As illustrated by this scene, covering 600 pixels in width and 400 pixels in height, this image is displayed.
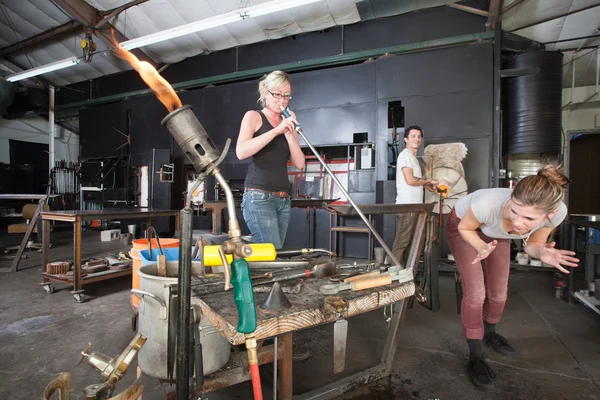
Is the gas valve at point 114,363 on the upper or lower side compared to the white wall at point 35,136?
lower

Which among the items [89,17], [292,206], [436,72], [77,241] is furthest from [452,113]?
[89,17]

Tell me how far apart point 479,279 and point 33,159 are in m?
10.9

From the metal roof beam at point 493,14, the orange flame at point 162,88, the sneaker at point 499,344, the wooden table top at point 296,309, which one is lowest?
the sneaker at point 499,344

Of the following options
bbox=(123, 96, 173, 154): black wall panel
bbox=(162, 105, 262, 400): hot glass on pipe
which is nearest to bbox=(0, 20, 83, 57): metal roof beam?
bbox=(123, 96, 173, 154): black wall panel

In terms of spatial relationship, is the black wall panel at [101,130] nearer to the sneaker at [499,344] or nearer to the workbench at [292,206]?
the workbench at [292,206]

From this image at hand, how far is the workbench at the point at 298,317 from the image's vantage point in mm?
773

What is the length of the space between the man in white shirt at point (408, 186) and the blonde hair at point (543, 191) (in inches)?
60.8

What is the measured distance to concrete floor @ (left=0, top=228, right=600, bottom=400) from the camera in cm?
149

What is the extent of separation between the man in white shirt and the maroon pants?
102 centimetres

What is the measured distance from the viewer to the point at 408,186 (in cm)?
298

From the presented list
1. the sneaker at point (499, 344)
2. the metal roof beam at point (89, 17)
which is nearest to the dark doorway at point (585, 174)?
the sneaker at point (499, 344)

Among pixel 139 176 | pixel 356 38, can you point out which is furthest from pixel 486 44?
pixel 139 176

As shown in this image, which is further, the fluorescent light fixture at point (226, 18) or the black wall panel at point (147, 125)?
the black wall panel at point (147, 125)

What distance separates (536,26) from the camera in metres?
4.16
